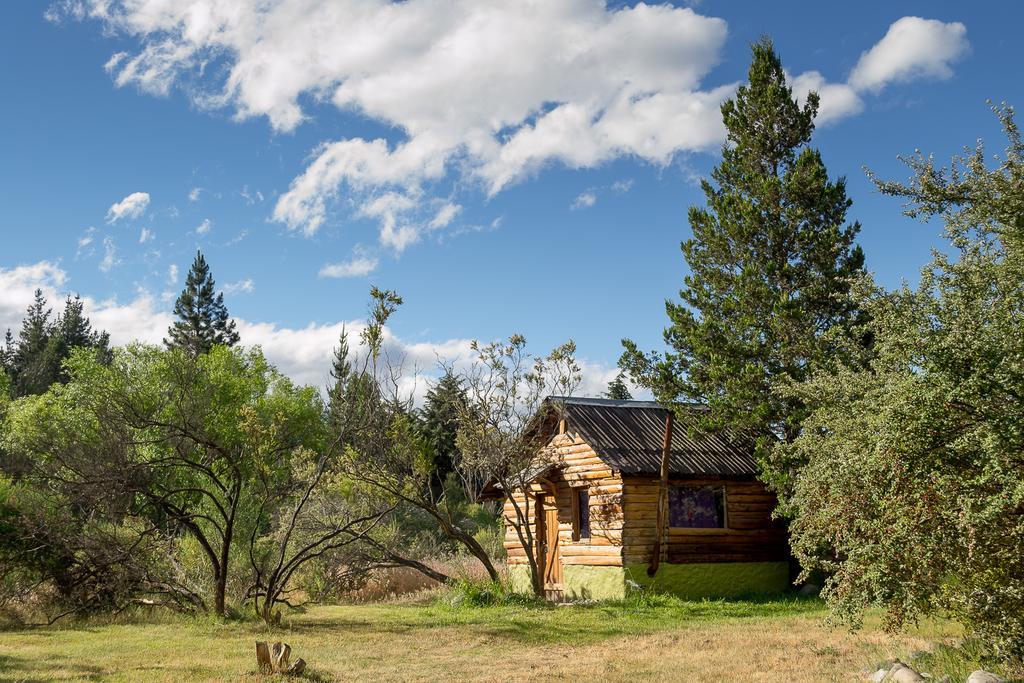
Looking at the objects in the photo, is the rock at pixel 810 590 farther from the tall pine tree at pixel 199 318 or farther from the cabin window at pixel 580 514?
the tall pine tree at pixel 199 318

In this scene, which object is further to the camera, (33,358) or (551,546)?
(33,358)

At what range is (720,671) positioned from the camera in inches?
452

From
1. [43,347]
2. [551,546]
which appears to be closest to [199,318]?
[43,347]

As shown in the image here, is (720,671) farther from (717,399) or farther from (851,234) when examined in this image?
(851,234)

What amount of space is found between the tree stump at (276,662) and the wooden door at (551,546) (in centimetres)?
1209

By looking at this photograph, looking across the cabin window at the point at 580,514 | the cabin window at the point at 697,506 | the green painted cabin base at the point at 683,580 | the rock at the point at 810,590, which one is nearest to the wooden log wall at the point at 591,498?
the cabin window at the point at 580,514

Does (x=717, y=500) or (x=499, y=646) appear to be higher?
(x=717, y=500)

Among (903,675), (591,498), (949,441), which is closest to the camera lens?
(949,441)

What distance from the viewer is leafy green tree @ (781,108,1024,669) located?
8.25m

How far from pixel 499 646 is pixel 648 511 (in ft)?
25.5

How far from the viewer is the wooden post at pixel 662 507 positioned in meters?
20.9

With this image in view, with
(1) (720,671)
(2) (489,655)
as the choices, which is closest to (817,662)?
(1) (720,671)

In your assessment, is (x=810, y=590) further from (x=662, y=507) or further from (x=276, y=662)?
(x=276, y=662)

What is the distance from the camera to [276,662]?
11453mm
